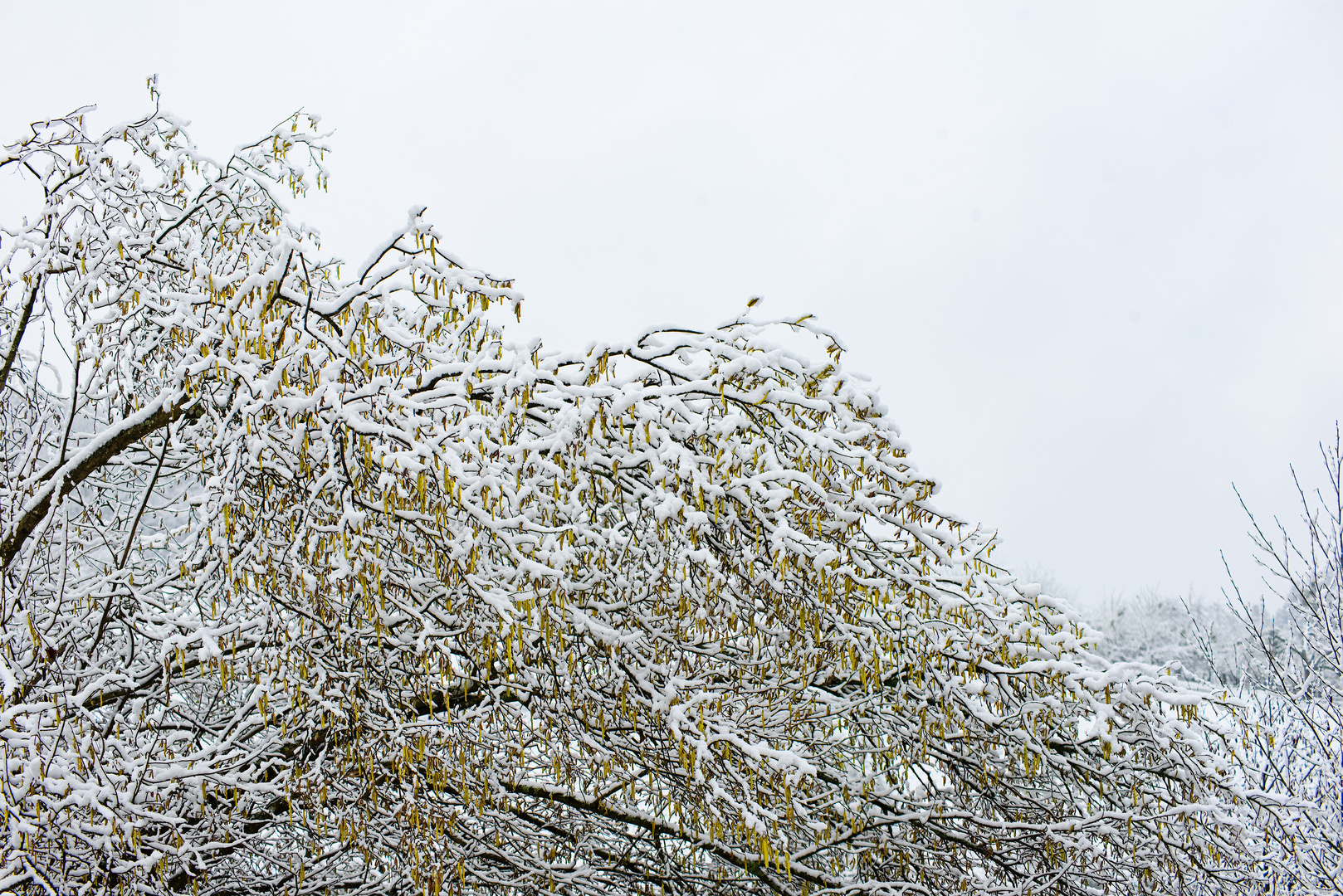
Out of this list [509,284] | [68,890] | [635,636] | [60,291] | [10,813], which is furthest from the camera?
[60,291]

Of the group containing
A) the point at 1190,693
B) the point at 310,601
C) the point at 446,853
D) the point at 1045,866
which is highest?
the point at 1190,693

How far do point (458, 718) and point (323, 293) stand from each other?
8.03 ft

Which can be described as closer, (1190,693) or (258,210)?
(1190,693)

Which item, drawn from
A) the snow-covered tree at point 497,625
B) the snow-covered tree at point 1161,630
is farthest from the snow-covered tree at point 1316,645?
the snow-covered tree at point 1161,630

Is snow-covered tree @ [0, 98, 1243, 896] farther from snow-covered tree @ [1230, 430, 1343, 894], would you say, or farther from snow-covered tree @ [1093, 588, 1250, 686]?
snow-covered tree @ [1093, 588, 1250, 686]

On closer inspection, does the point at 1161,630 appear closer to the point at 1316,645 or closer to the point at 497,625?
the point at 1316,645

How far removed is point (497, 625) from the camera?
318 cm

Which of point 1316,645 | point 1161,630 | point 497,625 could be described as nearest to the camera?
point 497,625

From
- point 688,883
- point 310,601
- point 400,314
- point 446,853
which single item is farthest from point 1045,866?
point 400,314

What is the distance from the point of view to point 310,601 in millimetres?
3256

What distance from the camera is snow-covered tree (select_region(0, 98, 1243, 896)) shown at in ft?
10.3

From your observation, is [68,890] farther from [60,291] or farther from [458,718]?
[60,291]

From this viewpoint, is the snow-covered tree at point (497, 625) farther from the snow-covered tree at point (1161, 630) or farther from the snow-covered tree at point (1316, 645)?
the snow-covered tree at point (1161, 630)

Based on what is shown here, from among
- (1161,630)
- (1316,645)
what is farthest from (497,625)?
(1161,630)
